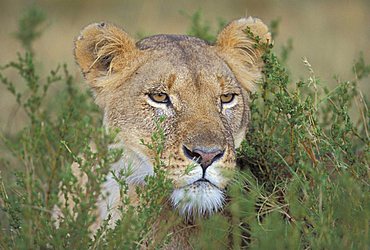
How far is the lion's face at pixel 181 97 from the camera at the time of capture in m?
4.05

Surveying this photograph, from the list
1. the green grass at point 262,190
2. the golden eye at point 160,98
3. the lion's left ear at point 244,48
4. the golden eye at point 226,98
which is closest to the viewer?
the green grass at point 262,190

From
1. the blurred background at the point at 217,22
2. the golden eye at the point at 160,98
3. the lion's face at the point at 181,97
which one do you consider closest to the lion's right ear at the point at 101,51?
the lion's face at the point at 181,97

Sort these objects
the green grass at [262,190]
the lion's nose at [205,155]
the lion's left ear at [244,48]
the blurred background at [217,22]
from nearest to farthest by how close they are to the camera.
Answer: the green grass at [262,190], the lion's nose at [205,155], the lion's left ear at [244,48], the blurred background at [217,22]

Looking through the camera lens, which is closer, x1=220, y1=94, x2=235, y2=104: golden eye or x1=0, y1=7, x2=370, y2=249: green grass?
x1=0, y1=7, x2=370, y2=249: green grass

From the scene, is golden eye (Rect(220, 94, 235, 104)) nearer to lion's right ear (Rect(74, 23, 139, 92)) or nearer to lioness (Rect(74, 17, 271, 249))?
lioness (Rect(74, 17, 271, 249))

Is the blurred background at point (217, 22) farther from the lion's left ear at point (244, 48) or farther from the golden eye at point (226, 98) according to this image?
the golden eye at point (226, 98)

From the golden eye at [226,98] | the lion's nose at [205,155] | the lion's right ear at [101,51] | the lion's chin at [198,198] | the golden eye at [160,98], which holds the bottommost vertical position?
the lion's chin at [198,198]

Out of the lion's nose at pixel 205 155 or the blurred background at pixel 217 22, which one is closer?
the lion's nose at pixel 205 155

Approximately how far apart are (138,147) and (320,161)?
3.03 ft

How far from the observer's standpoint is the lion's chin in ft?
13.2

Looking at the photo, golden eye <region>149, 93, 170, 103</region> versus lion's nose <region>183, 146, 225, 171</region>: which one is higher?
golden eye <region>149, 93, 170, 103</region>

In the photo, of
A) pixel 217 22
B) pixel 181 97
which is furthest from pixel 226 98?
pixel 217 22

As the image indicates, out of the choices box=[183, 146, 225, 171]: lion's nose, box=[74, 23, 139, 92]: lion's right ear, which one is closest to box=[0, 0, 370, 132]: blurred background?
box=[74, 23, 139, 92]: lion's right ear

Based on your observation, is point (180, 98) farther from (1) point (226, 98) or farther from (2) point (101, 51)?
(2) point (101, 51)
